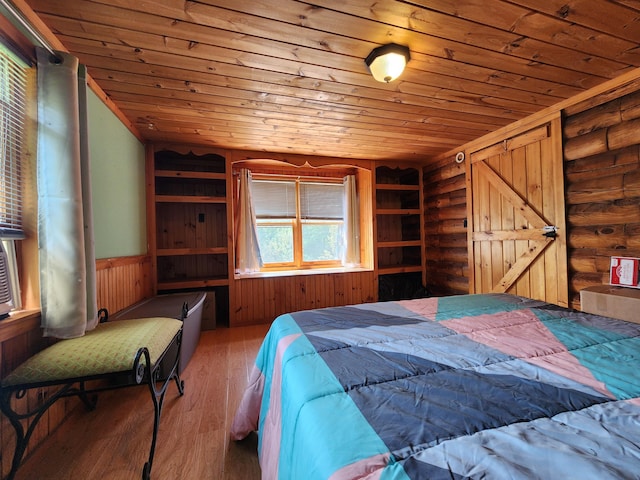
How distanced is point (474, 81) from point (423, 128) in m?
0.81

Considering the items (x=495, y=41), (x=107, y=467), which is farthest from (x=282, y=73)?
(x=107, y=467)

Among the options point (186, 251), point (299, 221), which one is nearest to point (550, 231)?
point (299, 221)

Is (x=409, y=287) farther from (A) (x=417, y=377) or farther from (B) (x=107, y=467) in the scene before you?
(B) (x=107, y=467)

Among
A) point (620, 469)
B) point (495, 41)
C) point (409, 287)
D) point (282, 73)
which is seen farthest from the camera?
point (409, 287)

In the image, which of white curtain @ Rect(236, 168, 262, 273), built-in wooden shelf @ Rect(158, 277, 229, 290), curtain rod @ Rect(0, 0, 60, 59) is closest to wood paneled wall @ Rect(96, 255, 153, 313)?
built-in wooden shelf @ Rect(158, 277, 229, 290)

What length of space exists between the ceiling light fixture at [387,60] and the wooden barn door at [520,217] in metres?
1.76

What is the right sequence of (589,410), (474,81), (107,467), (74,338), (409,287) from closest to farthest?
(589,410), (107,467), (74,338), (474,81), (409,287)

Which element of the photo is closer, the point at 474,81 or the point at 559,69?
the point at 559,69

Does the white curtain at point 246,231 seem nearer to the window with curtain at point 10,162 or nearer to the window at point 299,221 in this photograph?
the window at point 299,221

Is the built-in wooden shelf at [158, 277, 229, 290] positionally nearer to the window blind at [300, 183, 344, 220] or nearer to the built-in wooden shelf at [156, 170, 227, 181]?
the built-in wooden shelf at [156, 170, 227, 181]

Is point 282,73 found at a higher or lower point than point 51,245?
higher

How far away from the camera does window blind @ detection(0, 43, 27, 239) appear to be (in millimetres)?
1156

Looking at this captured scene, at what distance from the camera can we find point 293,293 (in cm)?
344

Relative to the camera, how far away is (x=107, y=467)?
1.19m
